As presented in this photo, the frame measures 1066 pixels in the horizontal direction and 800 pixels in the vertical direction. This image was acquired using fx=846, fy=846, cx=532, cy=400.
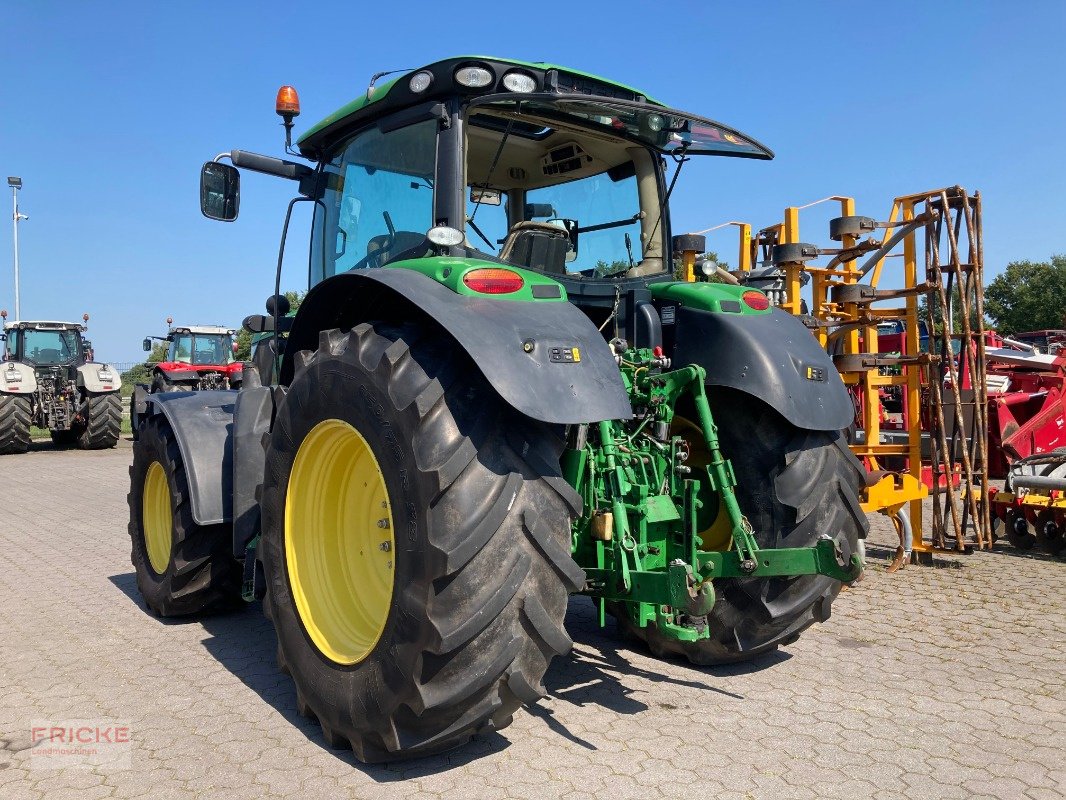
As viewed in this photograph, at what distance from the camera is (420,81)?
3.54m

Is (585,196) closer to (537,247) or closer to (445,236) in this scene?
(537,247)

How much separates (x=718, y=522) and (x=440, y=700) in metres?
1.81

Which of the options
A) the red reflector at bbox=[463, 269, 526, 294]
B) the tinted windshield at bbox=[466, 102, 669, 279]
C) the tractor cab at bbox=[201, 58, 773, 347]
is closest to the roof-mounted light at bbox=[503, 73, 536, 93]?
the tractor cab at bbox=[201, 58, 773, 347]

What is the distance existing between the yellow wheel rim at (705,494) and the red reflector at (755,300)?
602 mm

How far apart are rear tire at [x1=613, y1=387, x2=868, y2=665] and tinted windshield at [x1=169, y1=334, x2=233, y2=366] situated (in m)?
19.2

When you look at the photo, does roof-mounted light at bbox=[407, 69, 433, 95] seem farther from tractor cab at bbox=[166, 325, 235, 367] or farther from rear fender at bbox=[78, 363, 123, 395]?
tractor cab at bbox=[166, 325, 235, 367]

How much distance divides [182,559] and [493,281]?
8.97 ft

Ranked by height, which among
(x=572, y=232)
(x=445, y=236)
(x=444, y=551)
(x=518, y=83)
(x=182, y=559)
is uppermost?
(x=518, y=83)

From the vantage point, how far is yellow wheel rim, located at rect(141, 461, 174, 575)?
504 centimetres

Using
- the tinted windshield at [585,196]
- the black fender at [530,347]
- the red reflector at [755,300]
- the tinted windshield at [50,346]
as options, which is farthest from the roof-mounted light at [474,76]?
the tinted windshield at [50,346]

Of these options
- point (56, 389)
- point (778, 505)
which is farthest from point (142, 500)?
point (56, 389)

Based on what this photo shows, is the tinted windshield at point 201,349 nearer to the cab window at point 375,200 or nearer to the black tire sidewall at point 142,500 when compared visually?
the black tire sidewall at point 142,500

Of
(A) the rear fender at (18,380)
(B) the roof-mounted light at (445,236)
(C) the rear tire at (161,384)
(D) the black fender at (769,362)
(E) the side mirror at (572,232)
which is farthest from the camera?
(C) the rear tire at (161,384)

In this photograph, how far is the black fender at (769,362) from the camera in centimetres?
339
